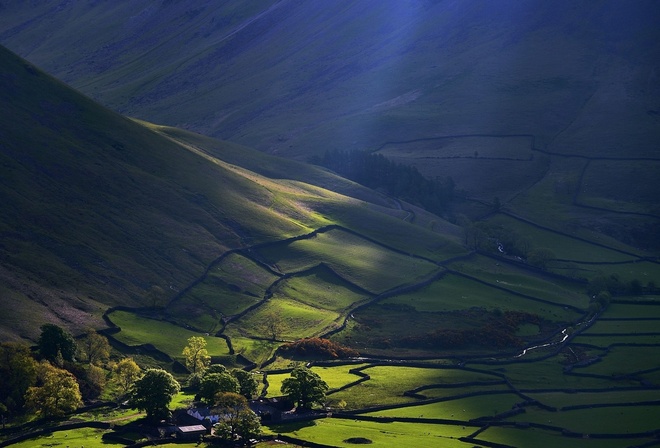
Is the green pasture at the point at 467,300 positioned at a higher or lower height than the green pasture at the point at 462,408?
higher

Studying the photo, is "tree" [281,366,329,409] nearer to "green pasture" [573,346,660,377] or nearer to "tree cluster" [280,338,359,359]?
"tree cluster" [280,338,359,359]

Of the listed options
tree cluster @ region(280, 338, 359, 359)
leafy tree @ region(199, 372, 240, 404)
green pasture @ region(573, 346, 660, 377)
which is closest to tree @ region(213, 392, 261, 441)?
leafy tree @ region(199, 372, 240, 404)

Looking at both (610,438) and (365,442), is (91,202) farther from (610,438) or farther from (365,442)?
(610,438)

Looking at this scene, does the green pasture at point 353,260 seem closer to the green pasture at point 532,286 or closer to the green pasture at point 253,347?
the green pasture at point 532,286

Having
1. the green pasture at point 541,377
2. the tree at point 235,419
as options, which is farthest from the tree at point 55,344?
the green pasture at point 541,377

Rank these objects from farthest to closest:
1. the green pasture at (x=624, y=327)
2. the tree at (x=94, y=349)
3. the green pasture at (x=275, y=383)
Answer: the green pasture at (x=624, y=327)
the tree at (x=94, y=349)
the green pasture at (x=275, y=383)

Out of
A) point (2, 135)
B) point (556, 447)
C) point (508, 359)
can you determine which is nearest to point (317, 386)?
point (556, 447)
